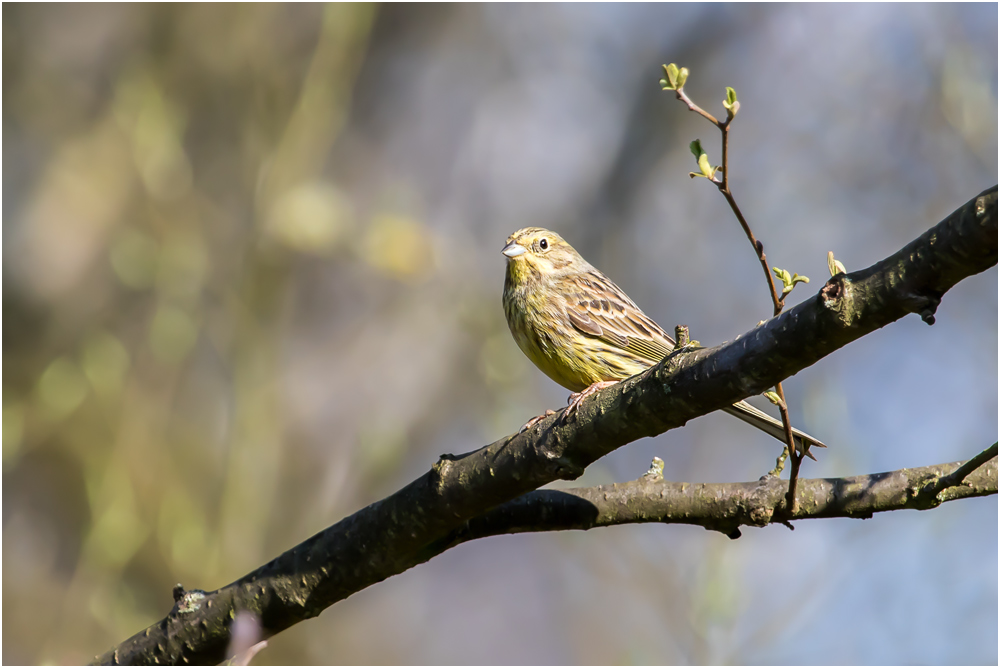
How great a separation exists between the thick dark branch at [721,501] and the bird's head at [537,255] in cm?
227

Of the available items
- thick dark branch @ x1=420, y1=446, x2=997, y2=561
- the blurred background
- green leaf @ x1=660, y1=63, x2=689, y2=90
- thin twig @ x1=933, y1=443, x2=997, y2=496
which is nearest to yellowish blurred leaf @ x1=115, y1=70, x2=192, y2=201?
the blurred background

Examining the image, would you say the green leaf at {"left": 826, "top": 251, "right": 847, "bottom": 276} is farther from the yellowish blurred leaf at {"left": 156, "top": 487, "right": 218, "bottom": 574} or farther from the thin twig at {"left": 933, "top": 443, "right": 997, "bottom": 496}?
the yellowish blurred leaf at {"left": 156, "top": 487, "right": 218, "bottom": 574}

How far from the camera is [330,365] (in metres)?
9.20

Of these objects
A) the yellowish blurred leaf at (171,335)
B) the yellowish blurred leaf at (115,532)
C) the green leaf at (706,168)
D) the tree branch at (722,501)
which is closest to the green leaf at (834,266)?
the green leaf at (706,168)

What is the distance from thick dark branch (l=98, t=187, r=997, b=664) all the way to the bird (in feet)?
5.38

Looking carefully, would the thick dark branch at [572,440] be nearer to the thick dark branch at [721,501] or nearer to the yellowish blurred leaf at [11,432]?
the thick dark branch at [721,501]

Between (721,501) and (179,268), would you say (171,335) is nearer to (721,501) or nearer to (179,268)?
(179,268)

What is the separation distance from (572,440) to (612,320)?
2.50 meters

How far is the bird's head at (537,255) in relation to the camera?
17.9ft

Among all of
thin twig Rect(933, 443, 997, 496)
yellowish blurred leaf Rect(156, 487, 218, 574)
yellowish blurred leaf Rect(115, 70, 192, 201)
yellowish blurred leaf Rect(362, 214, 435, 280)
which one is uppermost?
yellowish blurred leaf Rect(115, 70, 192, 201)

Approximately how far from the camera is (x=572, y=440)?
2.70 meters

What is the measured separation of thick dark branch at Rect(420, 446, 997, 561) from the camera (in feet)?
9.23

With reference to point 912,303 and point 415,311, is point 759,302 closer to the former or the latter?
point 415,311

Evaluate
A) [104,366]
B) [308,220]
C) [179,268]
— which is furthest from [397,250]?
[104,366]
